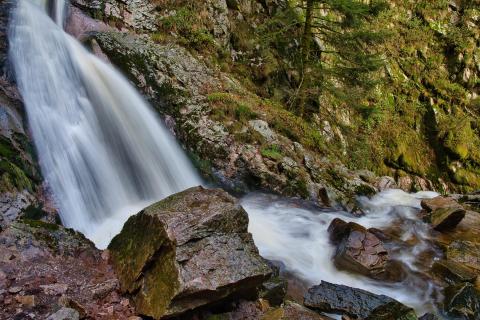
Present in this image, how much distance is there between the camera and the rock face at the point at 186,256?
→ 363 cm

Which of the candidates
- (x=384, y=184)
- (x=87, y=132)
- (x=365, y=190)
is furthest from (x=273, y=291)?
(x=384, y=184)

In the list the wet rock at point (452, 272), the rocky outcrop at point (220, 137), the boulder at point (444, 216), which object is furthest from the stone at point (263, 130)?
the wet rock at point (452, 272)

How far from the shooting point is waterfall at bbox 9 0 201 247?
20.2ft

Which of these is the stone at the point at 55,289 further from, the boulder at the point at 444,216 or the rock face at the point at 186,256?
the boulder at the point at 444,216

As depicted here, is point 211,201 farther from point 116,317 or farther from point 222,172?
point 222,172

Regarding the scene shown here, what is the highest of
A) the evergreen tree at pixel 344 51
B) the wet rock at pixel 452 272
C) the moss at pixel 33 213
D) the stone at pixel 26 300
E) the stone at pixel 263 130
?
the evergreen tree at pixel 344 51

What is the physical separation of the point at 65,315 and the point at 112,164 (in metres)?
4.21

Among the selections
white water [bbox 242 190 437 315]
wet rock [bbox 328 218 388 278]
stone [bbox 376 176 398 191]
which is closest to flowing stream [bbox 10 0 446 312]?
white water [bbox 242 190 437 315]

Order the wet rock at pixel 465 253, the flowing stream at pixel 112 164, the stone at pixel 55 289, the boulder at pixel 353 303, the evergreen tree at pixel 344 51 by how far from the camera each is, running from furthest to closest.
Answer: the evergreen tree at pixel 344 51 → the wet rock at pixel 465 253 → the flowing stream at pixel 112 164 → the boulder at pixel 353 303 → the stone at pixel 55 289

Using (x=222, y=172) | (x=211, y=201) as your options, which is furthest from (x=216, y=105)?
(x=211, y=201)

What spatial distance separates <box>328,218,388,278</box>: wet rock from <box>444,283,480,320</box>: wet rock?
96 cm

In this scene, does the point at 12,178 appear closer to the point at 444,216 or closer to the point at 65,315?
the point at 65,315

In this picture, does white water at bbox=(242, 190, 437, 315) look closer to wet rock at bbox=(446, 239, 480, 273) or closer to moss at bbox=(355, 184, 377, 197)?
moss at bbox=(355, 184, 377, 197)

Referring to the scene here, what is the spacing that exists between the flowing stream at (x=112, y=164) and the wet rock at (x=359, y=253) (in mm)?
163
